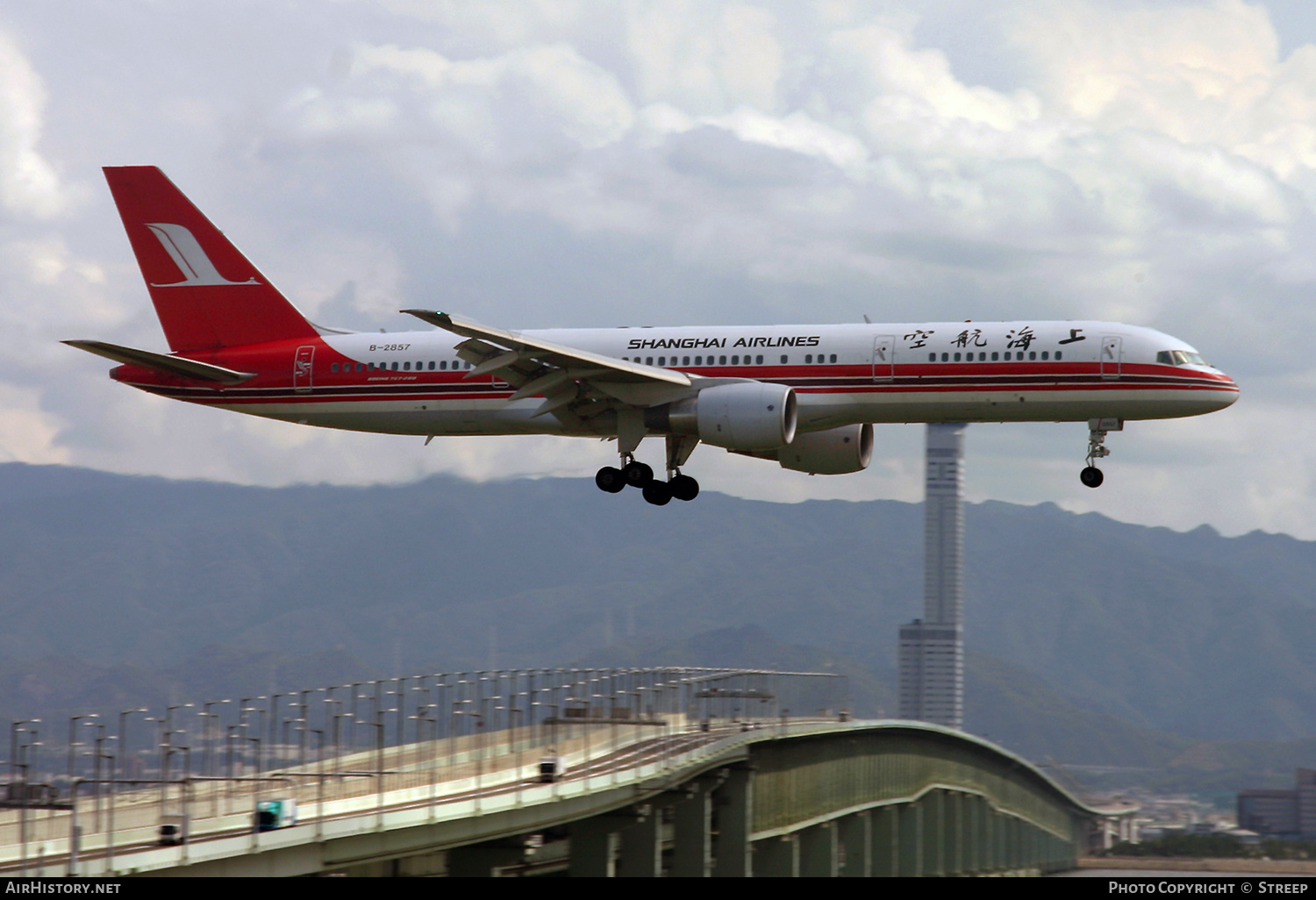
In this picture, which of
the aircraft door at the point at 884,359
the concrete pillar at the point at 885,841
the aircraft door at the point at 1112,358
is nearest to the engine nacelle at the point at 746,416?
the aircraft door at the point at 884,359

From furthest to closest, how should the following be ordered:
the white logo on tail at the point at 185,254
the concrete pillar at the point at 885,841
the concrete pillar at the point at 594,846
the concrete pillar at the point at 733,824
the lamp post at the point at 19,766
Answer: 1. the concrete pillar at the point at 885,841
2. the concrete pillar at the point at 733,824
3. the white logo on tail at the point at 185,254
4. the concrete pillar at the point at 594,846
5. the lamp post at the point at 19,766

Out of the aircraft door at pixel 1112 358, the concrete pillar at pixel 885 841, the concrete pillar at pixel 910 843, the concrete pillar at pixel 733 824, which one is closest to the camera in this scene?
the aircraft door at pixel 1112 358

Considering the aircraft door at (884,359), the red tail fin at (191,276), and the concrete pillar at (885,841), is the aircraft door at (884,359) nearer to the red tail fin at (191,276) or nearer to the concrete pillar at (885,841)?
the red tail fin at (191,276)

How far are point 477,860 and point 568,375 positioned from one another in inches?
616

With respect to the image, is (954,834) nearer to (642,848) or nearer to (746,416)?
(642,848)

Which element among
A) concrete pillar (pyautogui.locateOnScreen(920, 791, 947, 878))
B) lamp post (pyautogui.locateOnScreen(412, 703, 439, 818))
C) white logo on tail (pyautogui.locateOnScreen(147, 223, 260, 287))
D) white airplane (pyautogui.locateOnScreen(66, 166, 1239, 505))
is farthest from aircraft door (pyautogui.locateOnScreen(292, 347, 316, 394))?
concrete pillar (pyautogui.locateOnScreen(920, 791, 947, 878))

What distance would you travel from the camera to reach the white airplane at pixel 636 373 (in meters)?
48.4

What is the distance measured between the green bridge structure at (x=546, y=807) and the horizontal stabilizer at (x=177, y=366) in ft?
45.6

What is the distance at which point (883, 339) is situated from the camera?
1954 inches

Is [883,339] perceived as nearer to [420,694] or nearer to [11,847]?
[420,694]

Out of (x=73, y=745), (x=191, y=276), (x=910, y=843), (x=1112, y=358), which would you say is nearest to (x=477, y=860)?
(x=73, y=745)

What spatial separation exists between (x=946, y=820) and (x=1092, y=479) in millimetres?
82245

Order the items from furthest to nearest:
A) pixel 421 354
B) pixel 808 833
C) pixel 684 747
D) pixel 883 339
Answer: pixel 808 833 → pixel 684 747 → pixel 421 354 → pixel 883 339
